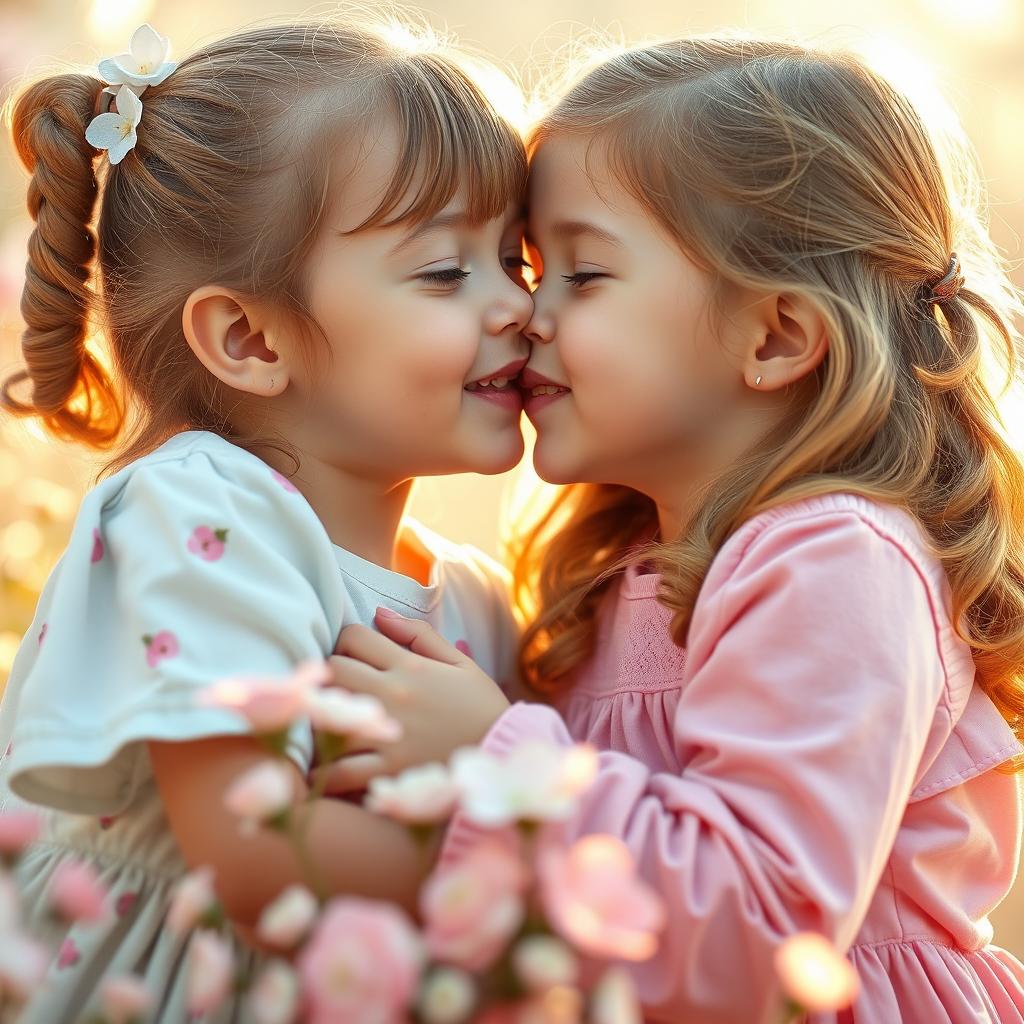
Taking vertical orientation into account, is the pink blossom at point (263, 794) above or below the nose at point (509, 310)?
above

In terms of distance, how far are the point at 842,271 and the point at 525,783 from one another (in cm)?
92

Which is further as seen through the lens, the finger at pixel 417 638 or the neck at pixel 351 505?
the neck at pixel 351 505

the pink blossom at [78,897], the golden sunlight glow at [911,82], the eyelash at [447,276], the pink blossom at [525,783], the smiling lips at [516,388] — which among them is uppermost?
the golden sunlight glow at [911,82]

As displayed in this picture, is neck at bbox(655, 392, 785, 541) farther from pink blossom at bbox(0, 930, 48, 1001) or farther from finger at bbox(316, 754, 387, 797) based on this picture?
pink blossom at bbox(0, 930, 48, 1001)

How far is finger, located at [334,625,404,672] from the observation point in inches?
48.2

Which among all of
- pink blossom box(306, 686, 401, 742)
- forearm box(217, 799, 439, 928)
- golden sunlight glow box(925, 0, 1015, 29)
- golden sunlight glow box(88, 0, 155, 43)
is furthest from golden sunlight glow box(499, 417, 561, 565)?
golden sunlight glow box(925, 0, 1015, 29)

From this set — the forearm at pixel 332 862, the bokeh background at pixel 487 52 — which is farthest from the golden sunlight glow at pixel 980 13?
the forearm at pixel 332 862

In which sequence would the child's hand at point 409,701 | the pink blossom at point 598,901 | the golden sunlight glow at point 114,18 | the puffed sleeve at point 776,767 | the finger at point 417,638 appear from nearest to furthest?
the pink blossom at point 598,901, the puffed sleeve at point 776,767, the child's hand at point 409,701, the finger at point 417,638, the golden sunlight glow at point 114,18

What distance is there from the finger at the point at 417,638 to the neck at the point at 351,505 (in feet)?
0.52

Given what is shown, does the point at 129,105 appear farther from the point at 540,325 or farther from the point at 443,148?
the point at 540,325

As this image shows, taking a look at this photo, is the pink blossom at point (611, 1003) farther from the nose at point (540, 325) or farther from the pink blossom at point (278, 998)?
the nose at point (540, 325)

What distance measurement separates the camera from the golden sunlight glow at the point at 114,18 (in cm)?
257

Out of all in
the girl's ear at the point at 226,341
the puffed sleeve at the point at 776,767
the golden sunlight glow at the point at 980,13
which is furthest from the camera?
the golden sunlight glow at the point at 980,13

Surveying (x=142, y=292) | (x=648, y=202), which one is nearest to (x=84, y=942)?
(x=142, y=292)
